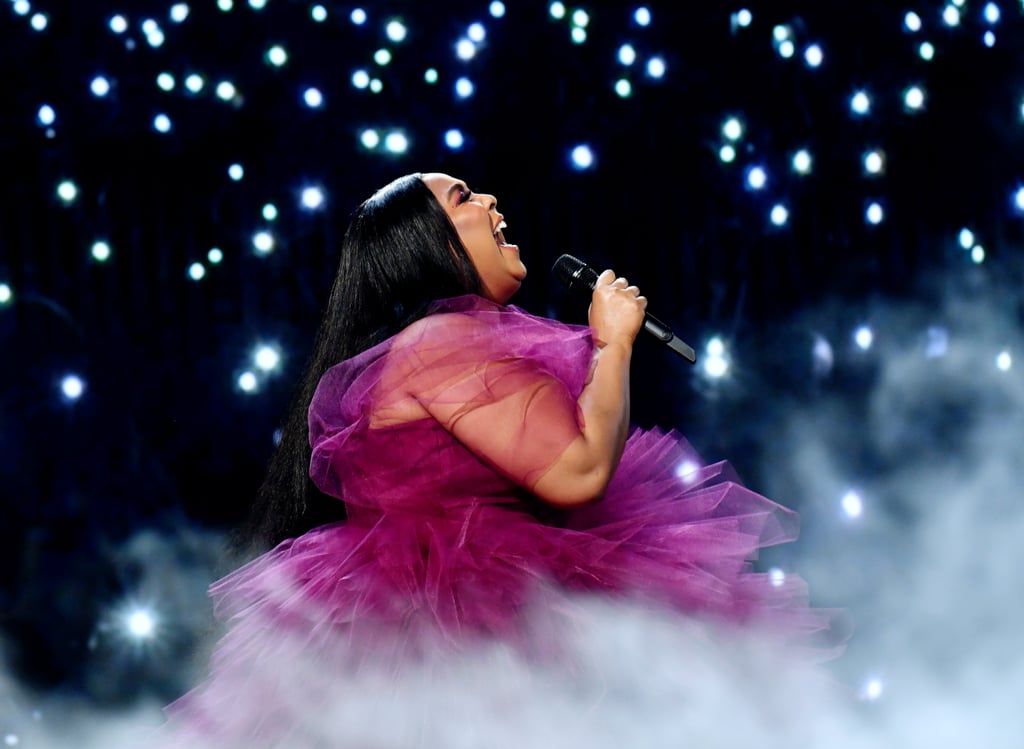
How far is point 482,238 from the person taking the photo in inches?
60.4

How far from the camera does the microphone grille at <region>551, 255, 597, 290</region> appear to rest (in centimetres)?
155

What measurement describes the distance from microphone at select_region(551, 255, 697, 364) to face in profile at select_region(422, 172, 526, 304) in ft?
0.22

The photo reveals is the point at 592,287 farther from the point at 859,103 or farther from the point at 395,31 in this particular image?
the point at 859,103

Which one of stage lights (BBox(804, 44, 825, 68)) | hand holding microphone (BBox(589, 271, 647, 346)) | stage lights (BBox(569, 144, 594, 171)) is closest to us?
hand holding microphone (BBox(589, 271, 647, 346))

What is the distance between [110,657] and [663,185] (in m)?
1.68

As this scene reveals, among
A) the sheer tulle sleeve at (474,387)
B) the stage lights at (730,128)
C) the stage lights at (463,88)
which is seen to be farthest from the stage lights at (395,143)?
the sheer tulle sleeve at (474,387)

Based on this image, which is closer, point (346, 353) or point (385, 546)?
point (385, 546)

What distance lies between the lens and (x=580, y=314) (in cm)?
252

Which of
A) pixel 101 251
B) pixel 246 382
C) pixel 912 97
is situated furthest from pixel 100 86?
pixel 912 97

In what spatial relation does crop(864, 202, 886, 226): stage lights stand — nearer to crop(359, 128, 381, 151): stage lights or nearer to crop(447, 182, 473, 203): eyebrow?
crop(359, 128, 381, 151): stage lights

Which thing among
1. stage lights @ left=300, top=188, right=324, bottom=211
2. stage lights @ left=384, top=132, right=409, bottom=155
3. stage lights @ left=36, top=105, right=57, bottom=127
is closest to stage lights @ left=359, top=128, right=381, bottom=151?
stage lights @ left=384, top=132, right=409, bottom=155

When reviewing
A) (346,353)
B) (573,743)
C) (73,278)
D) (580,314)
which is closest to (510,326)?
(346,353)

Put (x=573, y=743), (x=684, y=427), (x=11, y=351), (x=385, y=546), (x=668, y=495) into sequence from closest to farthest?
(x=573, y=743) < (x=385, y=546) < (x=668, y=495) < (x=11, y=351) < (x=684, y=427)

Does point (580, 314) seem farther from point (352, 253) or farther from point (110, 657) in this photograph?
point (110, 657)
